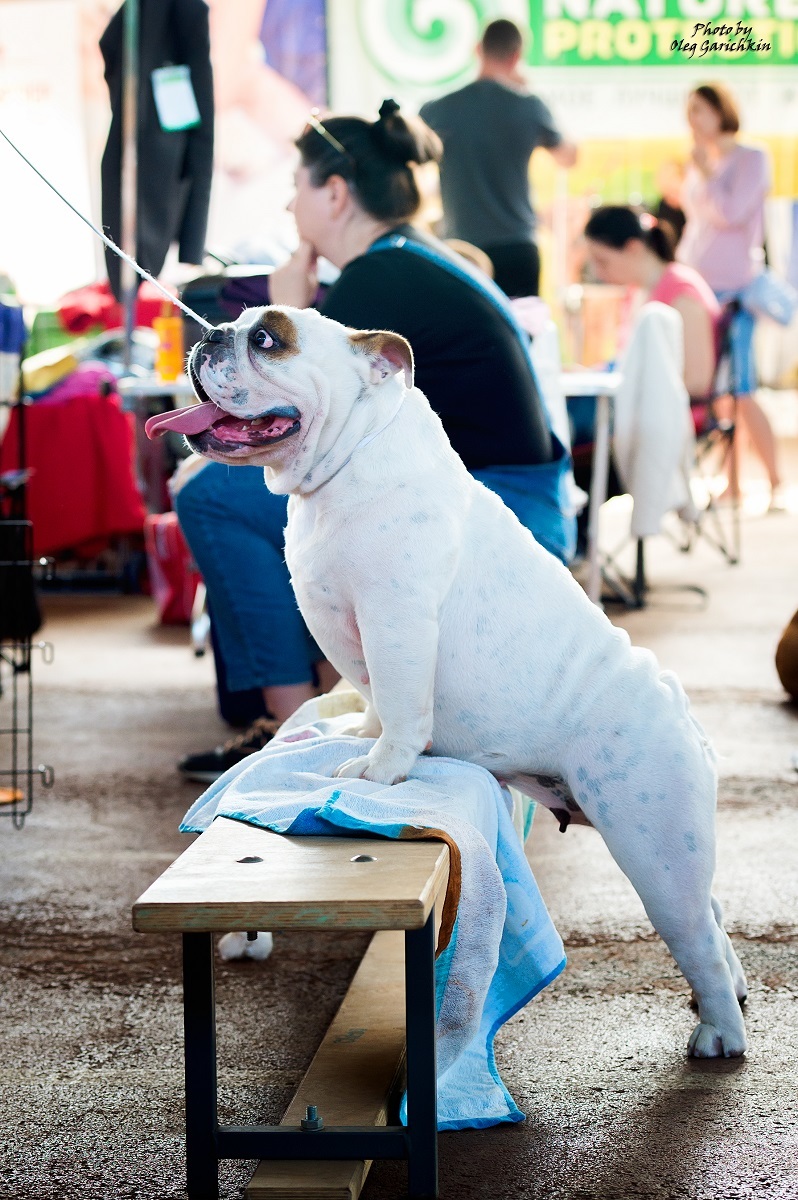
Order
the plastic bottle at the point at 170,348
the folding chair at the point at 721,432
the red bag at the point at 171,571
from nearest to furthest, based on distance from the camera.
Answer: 1. the plastic bottle at the point at 170,348
2. the red bag at the point at 171,571
3. the folding chair at the point at 721,432

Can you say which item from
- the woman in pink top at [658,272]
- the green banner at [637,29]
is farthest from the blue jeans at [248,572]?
the green banner at [637,29]

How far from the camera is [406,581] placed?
1.77m

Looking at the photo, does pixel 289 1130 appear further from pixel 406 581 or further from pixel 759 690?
pixel 759 690

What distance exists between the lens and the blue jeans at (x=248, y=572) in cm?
304

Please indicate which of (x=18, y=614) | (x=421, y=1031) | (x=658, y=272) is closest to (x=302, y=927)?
(x=421, y=1031)

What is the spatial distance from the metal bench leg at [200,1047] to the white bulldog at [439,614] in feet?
1.22

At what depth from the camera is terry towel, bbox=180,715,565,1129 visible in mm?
1702

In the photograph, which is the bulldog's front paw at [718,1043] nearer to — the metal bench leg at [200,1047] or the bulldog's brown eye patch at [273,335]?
the metal bench leg at [200,1047]

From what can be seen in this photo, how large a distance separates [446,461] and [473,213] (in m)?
4.10

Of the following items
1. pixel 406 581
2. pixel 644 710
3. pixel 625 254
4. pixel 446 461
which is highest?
pixel 625 254

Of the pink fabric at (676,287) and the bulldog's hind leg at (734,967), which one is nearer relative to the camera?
the bulldog's hind leg at (734,967)

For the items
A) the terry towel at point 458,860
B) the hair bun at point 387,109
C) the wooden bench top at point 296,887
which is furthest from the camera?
the hair bun at point 387,109

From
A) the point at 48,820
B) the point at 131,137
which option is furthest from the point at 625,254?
the point at 48,820

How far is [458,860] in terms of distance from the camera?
1.69 metres
